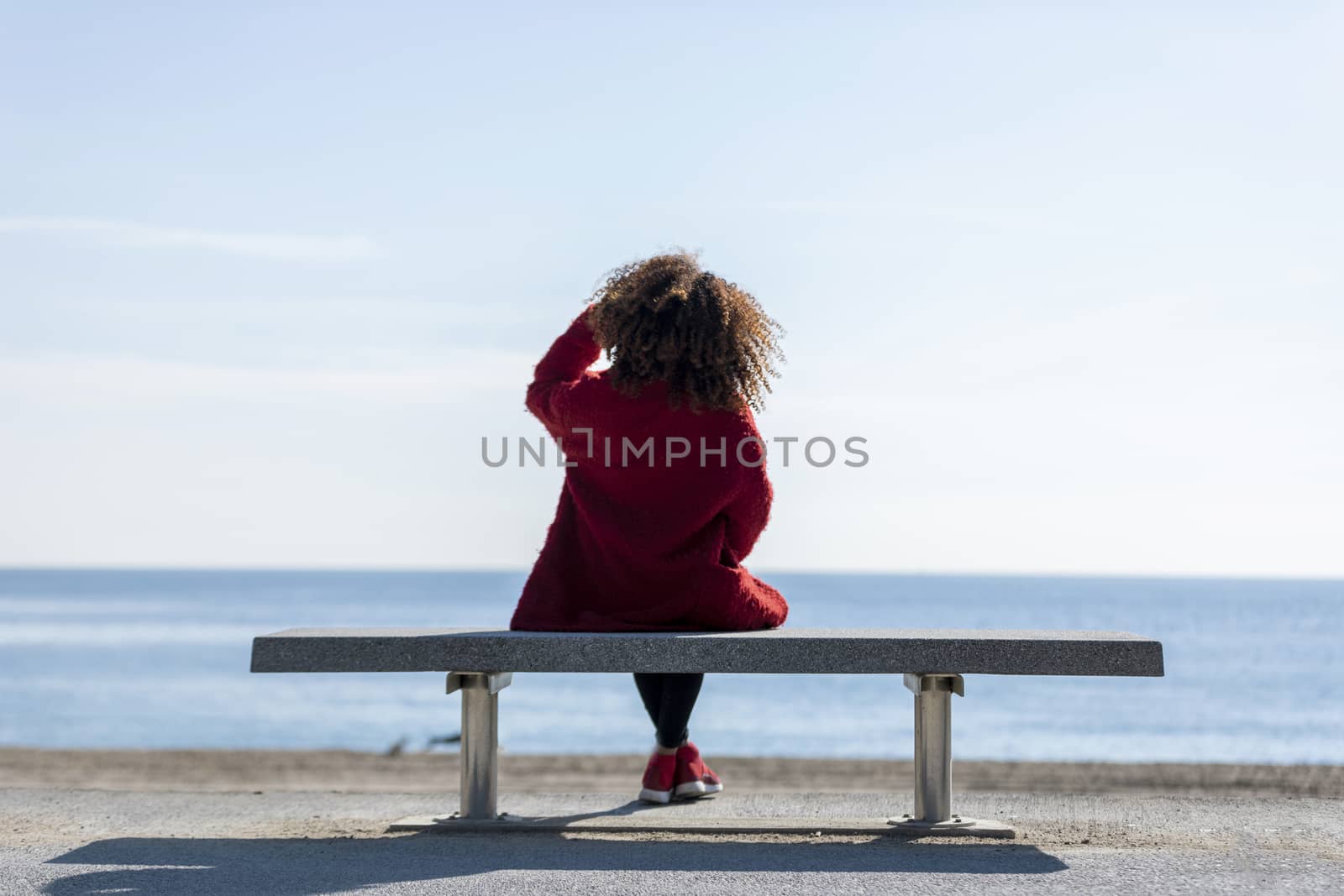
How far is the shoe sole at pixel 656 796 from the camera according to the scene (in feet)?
17.3

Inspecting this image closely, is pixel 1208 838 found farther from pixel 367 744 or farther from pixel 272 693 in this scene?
pixel 272 693

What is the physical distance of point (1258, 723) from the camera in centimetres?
3122

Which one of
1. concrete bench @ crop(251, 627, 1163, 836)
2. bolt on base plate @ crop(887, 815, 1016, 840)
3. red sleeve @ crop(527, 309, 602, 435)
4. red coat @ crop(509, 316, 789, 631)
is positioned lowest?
bolt on base plate @ crop(887, 815, 1016, 840)

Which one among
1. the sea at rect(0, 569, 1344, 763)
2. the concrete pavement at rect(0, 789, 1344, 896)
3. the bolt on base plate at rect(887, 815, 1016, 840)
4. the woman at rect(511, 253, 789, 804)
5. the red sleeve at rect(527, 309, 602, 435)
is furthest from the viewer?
the sea at rect(0, 569, 1344, 763)

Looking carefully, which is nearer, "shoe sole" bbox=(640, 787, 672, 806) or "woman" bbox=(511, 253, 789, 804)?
"woman" bbox=(511, 253, 789, 804)

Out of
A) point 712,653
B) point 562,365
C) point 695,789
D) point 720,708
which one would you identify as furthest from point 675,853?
point 720,708

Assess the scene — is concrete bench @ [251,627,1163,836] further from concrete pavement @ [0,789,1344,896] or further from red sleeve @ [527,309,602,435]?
red sleeve @ [527,309,602,435]

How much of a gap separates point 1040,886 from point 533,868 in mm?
1368

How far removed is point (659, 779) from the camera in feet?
17.3

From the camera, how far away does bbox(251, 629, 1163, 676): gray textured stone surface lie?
4.31m

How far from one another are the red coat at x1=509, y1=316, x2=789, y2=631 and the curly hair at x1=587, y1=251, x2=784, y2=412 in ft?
0.20

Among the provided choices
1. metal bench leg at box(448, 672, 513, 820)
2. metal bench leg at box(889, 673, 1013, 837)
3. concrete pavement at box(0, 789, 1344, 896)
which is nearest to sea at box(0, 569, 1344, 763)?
concrete pavement at box(0, 789, 1344, 896)

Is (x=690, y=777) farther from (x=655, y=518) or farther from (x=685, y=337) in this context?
(x=685, y=337)

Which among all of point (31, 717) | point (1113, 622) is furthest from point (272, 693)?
point (1113, 622)
